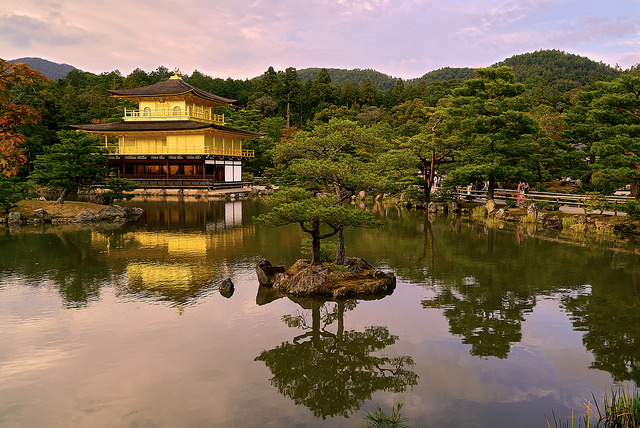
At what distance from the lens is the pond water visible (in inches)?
283

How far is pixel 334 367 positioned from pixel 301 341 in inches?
53.5

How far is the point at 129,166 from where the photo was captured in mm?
53094

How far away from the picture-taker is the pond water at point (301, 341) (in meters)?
7.18

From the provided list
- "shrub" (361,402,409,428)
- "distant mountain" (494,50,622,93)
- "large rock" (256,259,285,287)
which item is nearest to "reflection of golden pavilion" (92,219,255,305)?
"large rock" (256,259,285,287)

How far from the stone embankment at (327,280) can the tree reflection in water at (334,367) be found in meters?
1.93

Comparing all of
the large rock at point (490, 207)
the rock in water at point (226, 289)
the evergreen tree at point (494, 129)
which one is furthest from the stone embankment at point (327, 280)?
the large rock at point (490, 207)

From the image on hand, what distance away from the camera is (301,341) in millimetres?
9844

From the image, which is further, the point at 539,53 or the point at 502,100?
the point at 539,53

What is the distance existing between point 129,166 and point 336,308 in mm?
47446

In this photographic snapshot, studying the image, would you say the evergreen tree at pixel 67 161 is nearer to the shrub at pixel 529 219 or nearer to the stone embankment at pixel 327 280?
the stone embankment at pixel 327 280

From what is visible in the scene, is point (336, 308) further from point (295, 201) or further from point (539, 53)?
point (539, 53)

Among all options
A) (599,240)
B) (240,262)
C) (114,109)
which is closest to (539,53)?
(114,109)

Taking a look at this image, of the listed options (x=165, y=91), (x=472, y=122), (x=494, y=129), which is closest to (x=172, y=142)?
(x=165, y=91)

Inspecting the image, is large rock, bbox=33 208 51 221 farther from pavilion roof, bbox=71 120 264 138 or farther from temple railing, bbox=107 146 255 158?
temple railing, bbox=107 146 255 158
